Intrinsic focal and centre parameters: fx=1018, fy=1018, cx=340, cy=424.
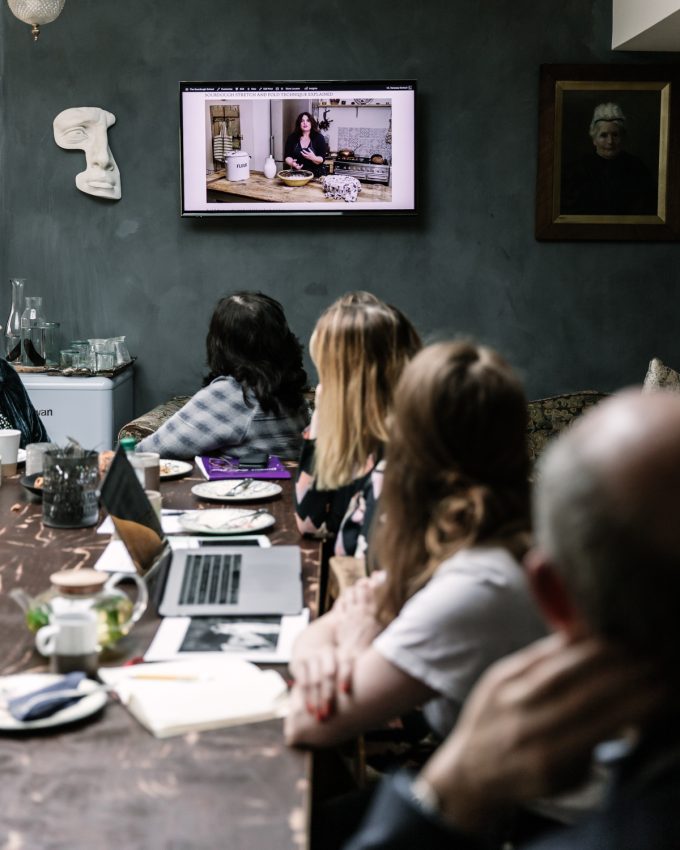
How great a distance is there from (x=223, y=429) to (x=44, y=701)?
1955mm

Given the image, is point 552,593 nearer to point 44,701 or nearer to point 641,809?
point 641,809

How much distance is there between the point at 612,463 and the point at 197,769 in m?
0.79

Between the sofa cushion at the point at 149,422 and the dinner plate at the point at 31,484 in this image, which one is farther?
the sofa cushion at the point at 149,422

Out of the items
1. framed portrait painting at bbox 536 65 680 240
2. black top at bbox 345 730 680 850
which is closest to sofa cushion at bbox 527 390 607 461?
framed portrait painting at bbox 536 65 680 240

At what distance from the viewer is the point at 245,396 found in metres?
3.25

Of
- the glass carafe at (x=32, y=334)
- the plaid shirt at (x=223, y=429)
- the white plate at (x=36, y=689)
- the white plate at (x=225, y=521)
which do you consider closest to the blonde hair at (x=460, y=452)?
the white plate at (x=36, y=689)

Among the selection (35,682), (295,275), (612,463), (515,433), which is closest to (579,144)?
(295,275)

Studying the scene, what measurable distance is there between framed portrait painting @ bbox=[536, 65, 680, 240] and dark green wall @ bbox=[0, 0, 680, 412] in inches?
3.3

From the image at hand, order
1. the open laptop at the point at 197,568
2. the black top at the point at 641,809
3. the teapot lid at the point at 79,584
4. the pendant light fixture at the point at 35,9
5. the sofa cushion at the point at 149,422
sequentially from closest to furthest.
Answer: the black top at the point at 641,809, the teapot lid at the point at 79,584, the open laptop at the point at 197,568, the pendant light fixture at the point at 35,9, the sofa cushion at the point at 149,422

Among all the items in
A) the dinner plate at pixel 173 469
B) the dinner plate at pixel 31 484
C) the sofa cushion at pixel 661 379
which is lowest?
the dinner plate at pixel 173 469

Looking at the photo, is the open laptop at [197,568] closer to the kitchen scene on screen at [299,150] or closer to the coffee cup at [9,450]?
the coffee cup at [9,450]

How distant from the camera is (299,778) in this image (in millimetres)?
1196

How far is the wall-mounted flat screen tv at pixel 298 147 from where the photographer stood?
467cm

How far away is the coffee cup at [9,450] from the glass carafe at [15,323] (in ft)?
6.03
